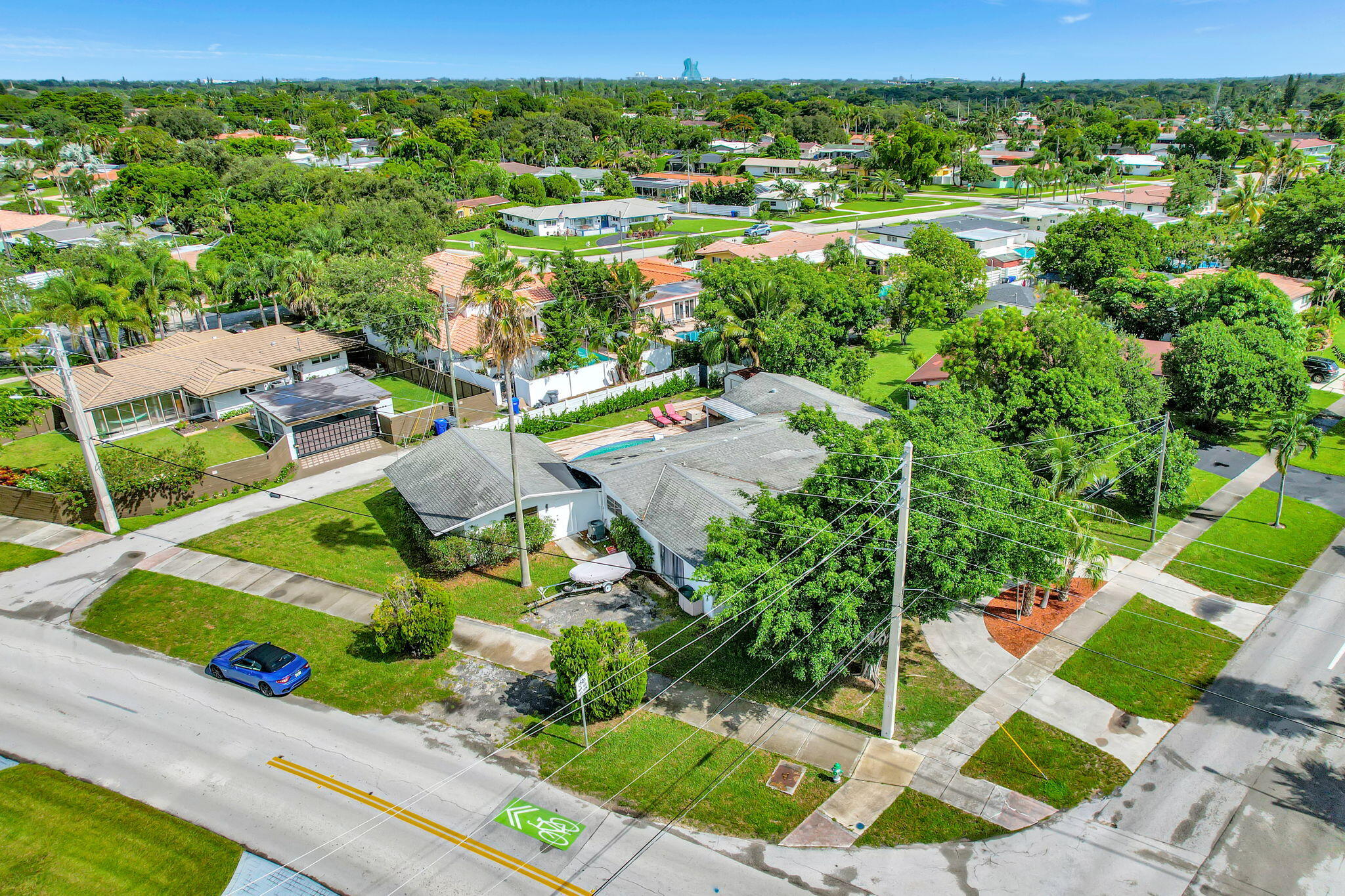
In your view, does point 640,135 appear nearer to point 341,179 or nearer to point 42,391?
point 341,179

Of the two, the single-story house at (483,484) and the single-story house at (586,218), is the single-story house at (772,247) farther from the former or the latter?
the single-story house at (483,484)

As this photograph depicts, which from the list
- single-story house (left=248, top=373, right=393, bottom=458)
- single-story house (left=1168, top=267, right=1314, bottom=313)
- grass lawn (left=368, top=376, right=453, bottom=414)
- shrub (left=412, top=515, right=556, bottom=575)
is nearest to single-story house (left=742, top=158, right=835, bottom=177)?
single-story house (left=1168, top=267, right=1314, bottom=313)

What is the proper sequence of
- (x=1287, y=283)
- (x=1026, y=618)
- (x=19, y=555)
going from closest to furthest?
(x=1026, y=618), (x=19, y=555), (x=1287, y=283)

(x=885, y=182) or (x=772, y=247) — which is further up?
(x=885, y=182)

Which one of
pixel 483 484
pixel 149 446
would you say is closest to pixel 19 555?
pixel 149 446

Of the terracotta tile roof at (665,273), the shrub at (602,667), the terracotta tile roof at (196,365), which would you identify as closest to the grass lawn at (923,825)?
the shrub at (602,667)

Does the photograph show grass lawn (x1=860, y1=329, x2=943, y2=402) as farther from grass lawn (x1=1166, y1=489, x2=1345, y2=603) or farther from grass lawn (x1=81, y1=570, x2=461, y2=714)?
Answer: grass lawn (x1=81, y1=570, x2=461, y2=714)

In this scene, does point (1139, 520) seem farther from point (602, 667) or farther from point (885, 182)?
point (885, 182)
